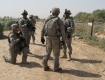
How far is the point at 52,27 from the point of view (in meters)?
6.93

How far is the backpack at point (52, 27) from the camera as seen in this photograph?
6.93 metres

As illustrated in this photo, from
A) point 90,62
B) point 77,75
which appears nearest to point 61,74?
point 77,75

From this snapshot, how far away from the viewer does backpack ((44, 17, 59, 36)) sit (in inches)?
273

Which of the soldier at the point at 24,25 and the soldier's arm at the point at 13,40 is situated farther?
the soldier at the point at 24,25

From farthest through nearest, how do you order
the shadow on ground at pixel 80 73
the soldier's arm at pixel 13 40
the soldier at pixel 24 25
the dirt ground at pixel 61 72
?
1. the soldier at pixel 24 25
2. the soldier's arm at pixel 13 40
3. the shadow on ground at pixel 80 73
4. the dirt ground at pixel 61 72

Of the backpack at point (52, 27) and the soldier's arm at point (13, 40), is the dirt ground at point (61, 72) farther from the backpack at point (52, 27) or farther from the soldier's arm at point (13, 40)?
the backpack at point (52, 27)

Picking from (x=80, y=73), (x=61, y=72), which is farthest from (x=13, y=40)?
(x=80, y=73)

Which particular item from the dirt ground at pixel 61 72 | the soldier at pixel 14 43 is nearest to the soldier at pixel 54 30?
the dirt ground at pixel 61 72

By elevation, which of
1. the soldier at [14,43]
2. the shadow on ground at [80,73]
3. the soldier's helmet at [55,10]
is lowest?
the shadow on ground at [80,73]

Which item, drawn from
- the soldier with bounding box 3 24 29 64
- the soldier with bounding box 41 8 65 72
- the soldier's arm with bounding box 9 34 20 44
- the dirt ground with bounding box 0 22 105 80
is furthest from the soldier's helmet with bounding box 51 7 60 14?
the dirt ground with bounding box 0 22 105 80

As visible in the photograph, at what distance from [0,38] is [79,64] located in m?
8.36

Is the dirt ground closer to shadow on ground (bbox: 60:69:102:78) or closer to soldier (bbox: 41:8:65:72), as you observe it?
shadow on ground (bbox: 60:69:102:78)

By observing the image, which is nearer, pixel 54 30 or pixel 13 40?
pixel 54 30

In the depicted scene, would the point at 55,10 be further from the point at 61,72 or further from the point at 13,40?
the point at 61,72
